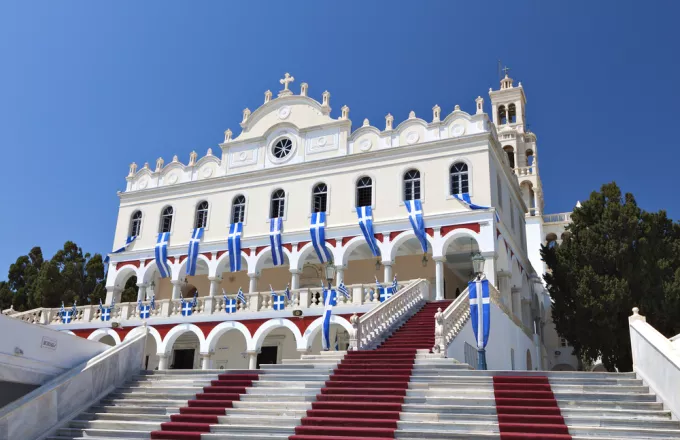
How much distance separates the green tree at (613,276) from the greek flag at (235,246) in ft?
48.1

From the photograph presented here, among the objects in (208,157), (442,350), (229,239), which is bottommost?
(442,350)

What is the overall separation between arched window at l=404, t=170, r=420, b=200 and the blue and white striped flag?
56 cm

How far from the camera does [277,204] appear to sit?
30000mm

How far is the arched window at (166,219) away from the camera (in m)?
32.4

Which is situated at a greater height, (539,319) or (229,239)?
(229,239)

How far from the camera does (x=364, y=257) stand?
2947 cm

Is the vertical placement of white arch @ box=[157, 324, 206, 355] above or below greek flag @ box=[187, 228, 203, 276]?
below

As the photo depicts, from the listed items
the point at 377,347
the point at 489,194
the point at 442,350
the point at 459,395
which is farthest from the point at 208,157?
the point at 459,395

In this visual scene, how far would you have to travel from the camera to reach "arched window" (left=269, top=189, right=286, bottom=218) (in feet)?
97.5

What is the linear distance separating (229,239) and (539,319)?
18.2m

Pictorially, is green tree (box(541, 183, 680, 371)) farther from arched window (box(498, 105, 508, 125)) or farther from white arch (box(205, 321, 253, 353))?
arched window (box(498, 105, 508, 125))

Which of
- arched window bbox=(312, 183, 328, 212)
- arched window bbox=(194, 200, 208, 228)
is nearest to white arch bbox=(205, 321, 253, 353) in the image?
arched window bbox=(312, 183, 328, 212)

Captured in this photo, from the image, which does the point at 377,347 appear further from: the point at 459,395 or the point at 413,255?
the point at 413,255

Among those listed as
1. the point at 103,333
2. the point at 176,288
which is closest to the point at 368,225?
the point at 176,288
